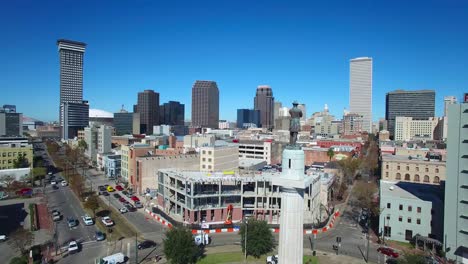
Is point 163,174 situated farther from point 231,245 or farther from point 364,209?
point 364,209

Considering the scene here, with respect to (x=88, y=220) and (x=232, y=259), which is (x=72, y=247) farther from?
(x=232, y=259)

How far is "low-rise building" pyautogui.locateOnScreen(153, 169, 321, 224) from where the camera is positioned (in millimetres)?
46562

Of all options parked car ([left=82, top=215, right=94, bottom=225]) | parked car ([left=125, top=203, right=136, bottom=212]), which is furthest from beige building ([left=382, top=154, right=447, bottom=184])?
parked car ([left=82, top=215, right=94, bottom=225])

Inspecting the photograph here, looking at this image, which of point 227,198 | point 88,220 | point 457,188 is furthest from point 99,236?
point 457,188

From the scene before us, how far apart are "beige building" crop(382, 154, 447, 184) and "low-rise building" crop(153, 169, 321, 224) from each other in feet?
113

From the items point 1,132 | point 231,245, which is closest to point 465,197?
point 231,245

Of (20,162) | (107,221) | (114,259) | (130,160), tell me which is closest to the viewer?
(114,259)

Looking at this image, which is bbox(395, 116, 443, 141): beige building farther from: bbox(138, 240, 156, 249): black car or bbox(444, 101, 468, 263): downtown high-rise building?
bbox(138, 240, 156, 249): black car

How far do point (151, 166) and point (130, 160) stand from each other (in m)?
9.56

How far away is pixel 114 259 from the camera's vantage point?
33156 millimetres

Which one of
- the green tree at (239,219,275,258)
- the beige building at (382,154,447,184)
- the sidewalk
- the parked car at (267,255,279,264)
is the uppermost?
the beige building at (382,154,447,184)

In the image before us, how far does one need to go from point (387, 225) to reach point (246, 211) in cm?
2008

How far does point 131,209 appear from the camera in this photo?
54969 millimetres

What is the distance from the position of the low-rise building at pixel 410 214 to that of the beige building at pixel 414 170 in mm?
28048
